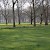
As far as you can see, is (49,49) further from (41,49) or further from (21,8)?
(21,8)

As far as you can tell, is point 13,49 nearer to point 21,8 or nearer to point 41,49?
point 41,49

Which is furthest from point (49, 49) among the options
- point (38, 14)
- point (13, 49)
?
point (38, 14)

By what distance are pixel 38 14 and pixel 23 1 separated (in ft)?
32.6

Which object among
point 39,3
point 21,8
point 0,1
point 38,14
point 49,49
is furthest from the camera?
point 21,8

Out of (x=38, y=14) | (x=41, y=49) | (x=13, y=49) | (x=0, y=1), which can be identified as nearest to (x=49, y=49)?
(x=41, y=49)

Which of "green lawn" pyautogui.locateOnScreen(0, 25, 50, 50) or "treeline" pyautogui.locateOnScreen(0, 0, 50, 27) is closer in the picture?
"green lawn" pyautogui.locateOnScreen(0, 25, 50, 50)

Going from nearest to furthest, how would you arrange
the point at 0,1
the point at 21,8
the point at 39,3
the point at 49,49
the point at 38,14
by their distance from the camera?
the point at 49,49, the point at 39,3, the point at 38,14, the point at 0,1, the point at 21,8

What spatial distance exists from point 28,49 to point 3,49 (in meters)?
1.48

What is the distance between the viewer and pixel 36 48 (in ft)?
34.2

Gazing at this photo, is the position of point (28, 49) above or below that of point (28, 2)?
below

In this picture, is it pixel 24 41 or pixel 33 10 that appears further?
pixel 33 10

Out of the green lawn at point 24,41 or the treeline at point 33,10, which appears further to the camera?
the treeline at point 33,10

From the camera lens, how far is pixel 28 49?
10.1 metres

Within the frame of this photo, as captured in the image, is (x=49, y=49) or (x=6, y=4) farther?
(x=6, y=4)
